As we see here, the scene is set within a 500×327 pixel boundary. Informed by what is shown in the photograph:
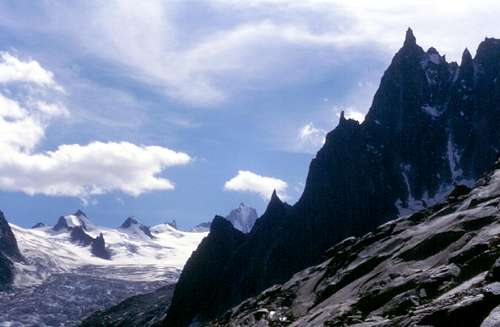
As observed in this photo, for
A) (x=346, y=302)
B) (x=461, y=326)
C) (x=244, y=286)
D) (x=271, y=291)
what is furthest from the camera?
(x=244, y=286)

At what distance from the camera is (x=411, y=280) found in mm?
43562

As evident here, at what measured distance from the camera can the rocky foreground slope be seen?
1220 inches

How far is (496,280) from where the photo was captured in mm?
31922

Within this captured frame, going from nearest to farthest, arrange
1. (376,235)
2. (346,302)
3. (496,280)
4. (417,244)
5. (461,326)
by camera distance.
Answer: (461,326) → (496,280) → (346,302) → (417,244) → (376,235)

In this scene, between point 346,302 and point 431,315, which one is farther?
point 346,302

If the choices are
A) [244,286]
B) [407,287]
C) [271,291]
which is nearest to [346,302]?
[407,287]

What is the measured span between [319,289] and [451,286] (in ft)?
83.6

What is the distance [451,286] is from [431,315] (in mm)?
9209

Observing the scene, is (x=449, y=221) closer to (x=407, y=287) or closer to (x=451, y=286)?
(x=407, y=287)

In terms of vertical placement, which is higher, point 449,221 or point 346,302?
point 449,221

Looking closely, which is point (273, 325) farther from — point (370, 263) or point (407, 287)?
point (407, 287)

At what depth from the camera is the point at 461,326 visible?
28.0m

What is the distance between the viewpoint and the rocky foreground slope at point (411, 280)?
31.0m

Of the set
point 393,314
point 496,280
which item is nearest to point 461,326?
point 496,280
